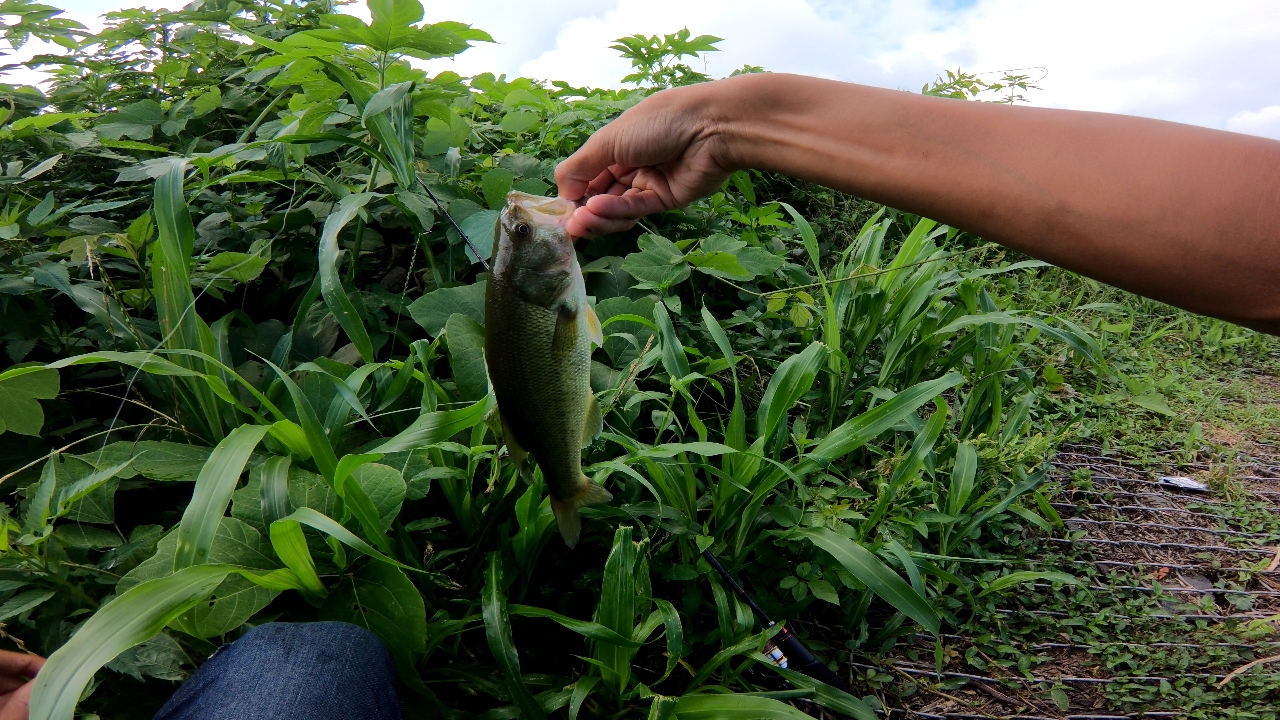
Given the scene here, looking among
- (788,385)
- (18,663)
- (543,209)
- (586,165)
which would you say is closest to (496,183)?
(586,165)

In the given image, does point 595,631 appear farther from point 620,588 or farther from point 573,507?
point 573,507

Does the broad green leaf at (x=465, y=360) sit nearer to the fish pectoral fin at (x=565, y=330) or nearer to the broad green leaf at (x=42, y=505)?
the fish pectoral fin at (x=565, y=330)

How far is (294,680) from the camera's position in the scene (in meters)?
1.35

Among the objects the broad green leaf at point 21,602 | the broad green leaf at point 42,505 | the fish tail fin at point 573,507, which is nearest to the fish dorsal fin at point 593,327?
the fish tail fin at point 573,507

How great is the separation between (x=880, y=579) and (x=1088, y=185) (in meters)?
1.12

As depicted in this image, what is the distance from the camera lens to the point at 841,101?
1.68 m

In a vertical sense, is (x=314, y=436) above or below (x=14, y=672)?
above

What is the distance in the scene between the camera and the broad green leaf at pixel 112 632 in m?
1.16

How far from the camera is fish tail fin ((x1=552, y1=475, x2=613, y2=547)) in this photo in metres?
1.61

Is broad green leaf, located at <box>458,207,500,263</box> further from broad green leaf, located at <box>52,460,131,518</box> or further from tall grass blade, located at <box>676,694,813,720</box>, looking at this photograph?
tall grass blade, located at <box>676,694,813,720</box>

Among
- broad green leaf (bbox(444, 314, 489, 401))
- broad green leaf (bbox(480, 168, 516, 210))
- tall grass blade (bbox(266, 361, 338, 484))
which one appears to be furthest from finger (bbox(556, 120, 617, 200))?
tall grass blade (bbox(266, 361, 338, 484))

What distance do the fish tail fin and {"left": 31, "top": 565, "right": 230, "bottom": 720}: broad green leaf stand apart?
2.23 feet

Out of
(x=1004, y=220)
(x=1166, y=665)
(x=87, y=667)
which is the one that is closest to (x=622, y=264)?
(x=1004, y=220)

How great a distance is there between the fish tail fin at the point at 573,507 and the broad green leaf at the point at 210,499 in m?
0.67
